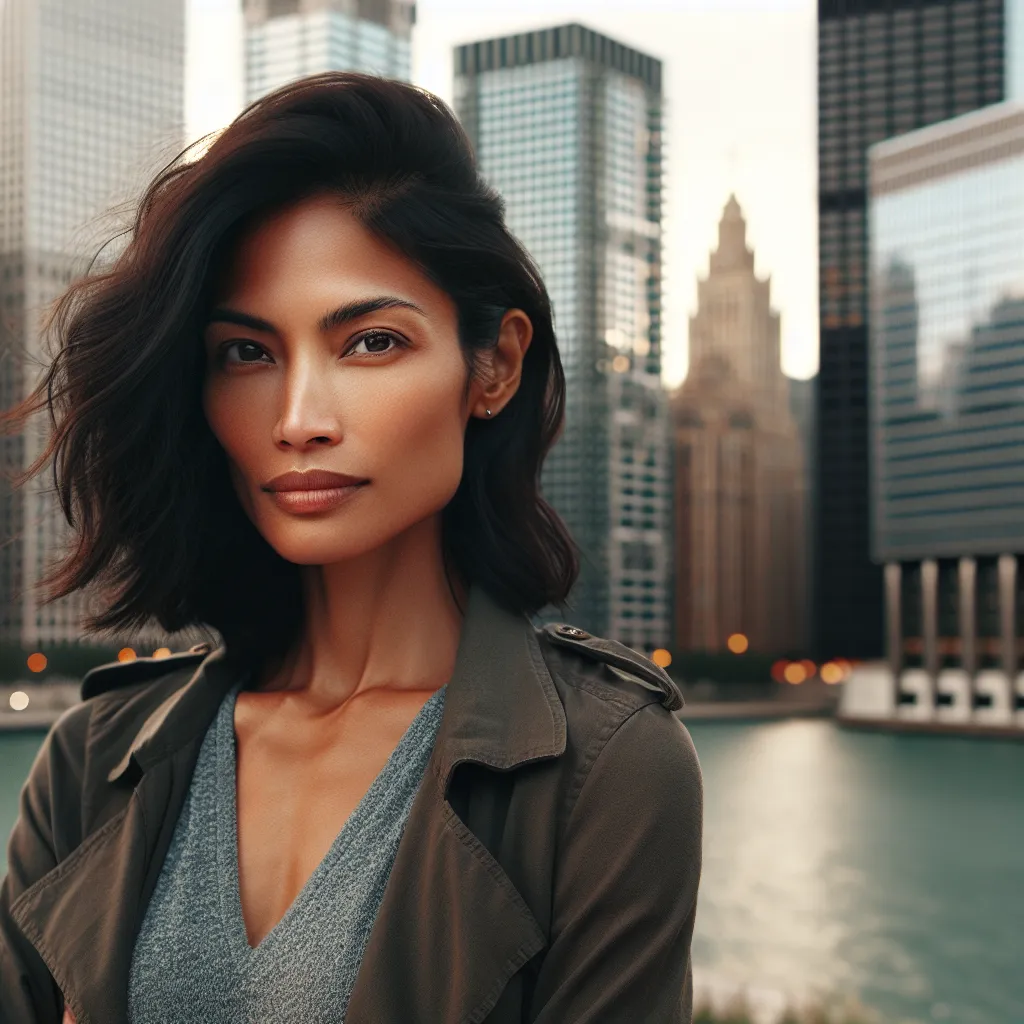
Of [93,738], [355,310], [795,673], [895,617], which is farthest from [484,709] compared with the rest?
[795,673]

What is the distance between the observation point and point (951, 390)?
74.1 metres

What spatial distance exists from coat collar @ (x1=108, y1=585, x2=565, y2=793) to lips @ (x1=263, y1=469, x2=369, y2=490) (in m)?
0.27

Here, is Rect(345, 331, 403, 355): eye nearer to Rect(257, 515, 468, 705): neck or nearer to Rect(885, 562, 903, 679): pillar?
Rect(257, 515, 468, 705): neck

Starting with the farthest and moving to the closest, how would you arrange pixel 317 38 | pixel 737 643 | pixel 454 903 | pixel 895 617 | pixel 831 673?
pixel 737 643
pixel 831 673
pixel 895 617
pixel 317 38
pixel 454 903

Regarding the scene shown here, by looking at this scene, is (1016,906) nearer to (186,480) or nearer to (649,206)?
(186,480)

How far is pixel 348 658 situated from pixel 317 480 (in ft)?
1.21

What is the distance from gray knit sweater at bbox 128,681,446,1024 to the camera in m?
1.75

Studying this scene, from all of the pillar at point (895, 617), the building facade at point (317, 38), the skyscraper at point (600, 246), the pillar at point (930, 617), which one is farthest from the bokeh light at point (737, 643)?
the building facade at point (317, 38)

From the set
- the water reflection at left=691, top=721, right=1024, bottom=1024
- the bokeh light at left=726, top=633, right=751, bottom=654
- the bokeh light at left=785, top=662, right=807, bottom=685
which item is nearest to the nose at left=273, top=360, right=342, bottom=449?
the water reflection at left=691, top=721, right=1024, bottom=1024

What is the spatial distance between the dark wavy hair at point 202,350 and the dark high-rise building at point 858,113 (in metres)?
95.2

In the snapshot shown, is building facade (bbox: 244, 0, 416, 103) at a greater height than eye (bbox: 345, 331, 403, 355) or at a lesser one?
greater

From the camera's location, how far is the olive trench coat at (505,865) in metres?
1.63

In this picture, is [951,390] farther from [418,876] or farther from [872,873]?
[418,876]

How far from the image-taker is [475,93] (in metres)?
96.7
